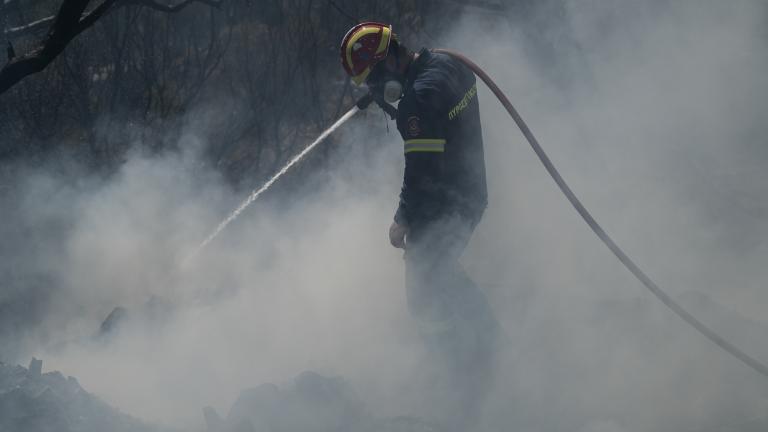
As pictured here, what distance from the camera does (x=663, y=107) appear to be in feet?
26.8

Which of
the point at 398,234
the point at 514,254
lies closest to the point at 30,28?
the point at 398,234

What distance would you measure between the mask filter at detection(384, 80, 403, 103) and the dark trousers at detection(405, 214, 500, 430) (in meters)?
0.75

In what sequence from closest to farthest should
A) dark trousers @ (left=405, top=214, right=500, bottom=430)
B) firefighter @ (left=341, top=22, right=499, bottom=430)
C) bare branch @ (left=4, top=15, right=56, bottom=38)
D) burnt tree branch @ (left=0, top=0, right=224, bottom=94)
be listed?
burnt tree branch @ (left=0, top=0, right=224, bottom=94), firefighter @ (left=341, top=22, right=499, bottom=430), dark trousers @ (left=405, top=214, right=500, bottom=430), bare branch @ (left=4, top=15, right=56, bottom=38)

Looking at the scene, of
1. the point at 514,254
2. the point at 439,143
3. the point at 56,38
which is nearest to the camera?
the point at 56,38

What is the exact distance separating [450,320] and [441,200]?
69cm

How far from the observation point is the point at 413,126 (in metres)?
3.87

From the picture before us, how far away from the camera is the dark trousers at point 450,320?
4.16 meters

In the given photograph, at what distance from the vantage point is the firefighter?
3.97 m

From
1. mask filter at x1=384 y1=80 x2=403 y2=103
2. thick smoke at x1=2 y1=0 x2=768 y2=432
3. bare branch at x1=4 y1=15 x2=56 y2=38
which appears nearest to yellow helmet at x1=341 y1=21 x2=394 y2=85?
mask filter at x1=384 y1=80 x2=403 y2=103

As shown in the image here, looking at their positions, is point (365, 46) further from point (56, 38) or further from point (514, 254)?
point (514, 254)

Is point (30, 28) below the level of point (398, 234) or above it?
above

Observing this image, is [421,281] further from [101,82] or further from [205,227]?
[101,82]

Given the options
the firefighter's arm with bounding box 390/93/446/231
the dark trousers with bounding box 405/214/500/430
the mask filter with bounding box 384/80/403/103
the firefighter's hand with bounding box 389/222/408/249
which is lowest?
the dark trousers with bounding box 405/214/500/430

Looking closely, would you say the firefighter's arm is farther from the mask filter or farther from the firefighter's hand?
the mask filter
